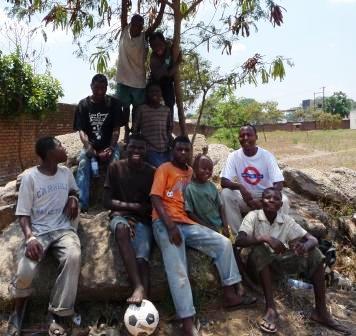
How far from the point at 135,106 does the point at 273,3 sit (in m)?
1.97

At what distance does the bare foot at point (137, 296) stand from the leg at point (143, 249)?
0.16 meters

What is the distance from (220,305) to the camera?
4.10 m

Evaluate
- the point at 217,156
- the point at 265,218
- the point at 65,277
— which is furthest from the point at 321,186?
the point at 65,277

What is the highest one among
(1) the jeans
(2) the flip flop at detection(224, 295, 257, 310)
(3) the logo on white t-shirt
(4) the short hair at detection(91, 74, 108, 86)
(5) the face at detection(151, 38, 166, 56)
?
(5) the face at detection(151, 38, 166, 56)

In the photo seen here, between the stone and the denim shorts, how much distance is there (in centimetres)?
173

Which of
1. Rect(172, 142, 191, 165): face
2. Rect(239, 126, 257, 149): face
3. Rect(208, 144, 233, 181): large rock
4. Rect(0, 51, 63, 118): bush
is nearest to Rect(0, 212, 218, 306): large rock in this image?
Rect(172, 142, 191, 165): face

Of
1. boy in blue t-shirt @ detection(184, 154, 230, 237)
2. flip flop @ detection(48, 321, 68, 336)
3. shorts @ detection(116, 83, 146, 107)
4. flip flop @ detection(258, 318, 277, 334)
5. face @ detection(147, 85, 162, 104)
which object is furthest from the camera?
shorts @ detection(116, 83, 146, 107)

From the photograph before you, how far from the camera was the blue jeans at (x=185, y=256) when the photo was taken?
3.65m

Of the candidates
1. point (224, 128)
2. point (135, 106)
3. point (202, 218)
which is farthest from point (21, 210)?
point (224, 128)

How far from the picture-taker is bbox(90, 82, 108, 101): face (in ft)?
16.9

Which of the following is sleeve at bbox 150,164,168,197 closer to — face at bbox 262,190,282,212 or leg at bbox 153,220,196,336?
leg at bbox 153,220,196,336

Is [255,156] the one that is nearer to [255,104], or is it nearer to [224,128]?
[224,128]

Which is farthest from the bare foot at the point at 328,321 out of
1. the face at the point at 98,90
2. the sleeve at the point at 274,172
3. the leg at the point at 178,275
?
the face at the point at 98,90

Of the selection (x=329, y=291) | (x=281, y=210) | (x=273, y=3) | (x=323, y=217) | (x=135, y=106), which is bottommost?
(x=329, y=291)
